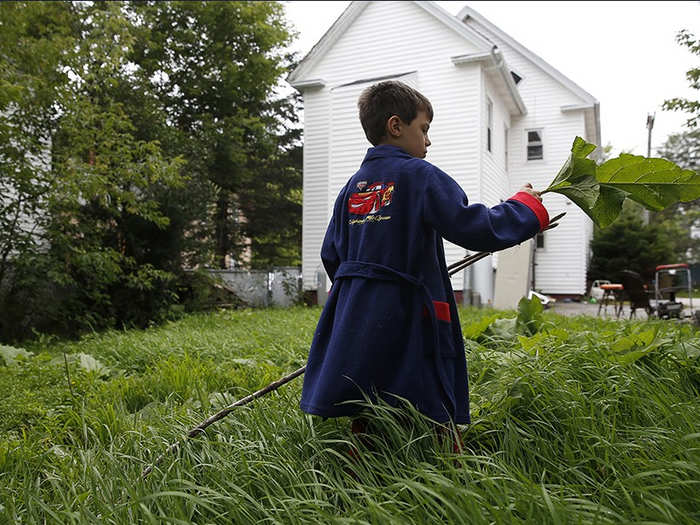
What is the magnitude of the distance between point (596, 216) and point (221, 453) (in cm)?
173

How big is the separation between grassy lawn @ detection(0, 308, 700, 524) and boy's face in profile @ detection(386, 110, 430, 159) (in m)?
1.02

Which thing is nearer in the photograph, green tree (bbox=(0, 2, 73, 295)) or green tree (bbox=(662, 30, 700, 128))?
green tree (bbox=(662, 30, 700, 128))

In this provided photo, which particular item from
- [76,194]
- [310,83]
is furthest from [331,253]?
[310,83]

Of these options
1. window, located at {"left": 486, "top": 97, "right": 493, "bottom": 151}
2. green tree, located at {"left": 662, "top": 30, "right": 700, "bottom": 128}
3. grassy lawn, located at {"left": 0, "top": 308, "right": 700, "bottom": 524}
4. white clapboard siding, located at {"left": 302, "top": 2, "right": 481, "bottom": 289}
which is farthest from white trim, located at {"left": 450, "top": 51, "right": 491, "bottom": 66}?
grassy lawn, located at {"left": 0, "top": 308, "right": 700, "bottom": 524}

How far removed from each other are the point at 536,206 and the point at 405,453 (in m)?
0.99

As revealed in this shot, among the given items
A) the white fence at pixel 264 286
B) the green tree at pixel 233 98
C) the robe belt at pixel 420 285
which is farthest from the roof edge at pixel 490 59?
the robe belt at pixel 420 285

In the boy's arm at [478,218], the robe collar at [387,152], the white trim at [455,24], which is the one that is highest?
the white trim at [455,24]

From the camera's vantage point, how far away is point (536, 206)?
195 cm

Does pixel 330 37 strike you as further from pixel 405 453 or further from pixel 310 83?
pixel 405 453

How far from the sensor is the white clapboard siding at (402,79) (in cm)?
1293

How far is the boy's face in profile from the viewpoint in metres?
2.16

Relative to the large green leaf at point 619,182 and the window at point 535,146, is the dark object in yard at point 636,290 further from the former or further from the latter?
the window at point 535,146

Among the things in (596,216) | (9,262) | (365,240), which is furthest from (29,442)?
(9,262)

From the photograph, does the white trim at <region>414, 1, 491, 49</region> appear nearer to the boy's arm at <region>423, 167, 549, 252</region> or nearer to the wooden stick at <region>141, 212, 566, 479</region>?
the wooden stick at <region>141, 212, 566, 479</region>
